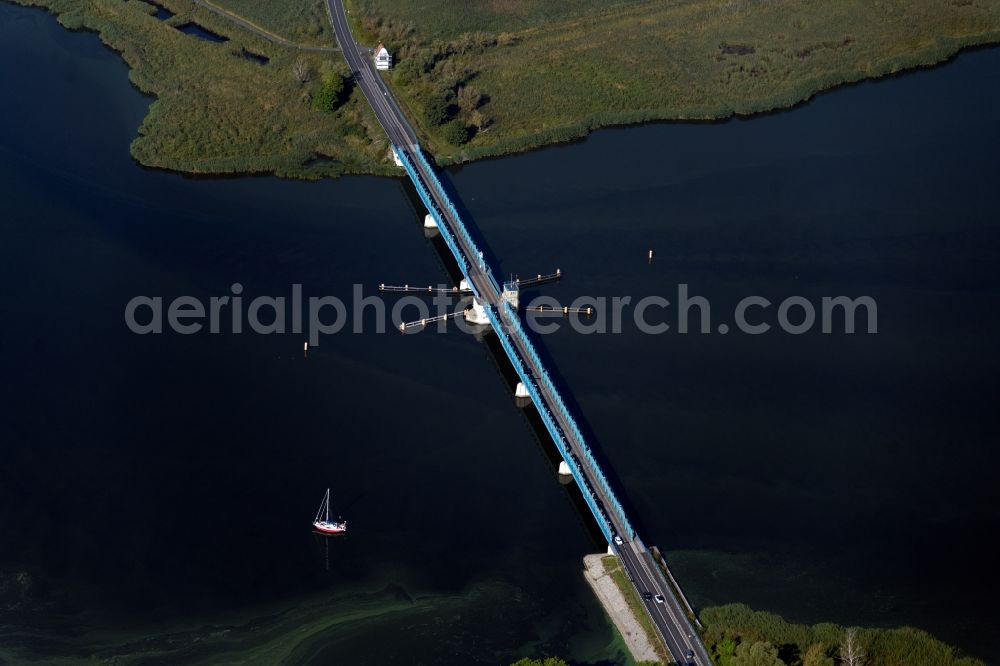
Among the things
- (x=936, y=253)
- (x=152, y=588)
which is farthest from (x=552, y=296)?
(x=152, y=588)

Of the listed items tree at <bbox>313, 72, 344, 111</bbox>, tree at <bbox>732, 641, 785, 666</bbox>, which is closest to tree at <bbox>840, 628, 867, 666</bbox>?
tree at <bbox>732, 641, 785, 666</bbox>

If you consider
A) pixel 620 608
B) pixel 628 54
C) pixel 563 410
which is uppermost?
pixel 628 54

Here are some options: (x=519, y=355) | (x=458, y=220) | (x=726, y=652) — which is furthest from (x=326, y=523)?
(x=458, y=220)

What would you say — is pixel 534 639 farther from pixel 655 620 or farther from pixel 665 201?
pixel 665 201

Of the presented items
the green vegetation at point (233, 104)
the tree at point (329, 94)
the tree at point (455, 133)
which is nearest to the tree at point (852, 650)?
the green vegetation at point (233, 104)

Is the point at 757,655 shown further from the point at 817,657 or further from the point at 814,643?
the point at 814,643
